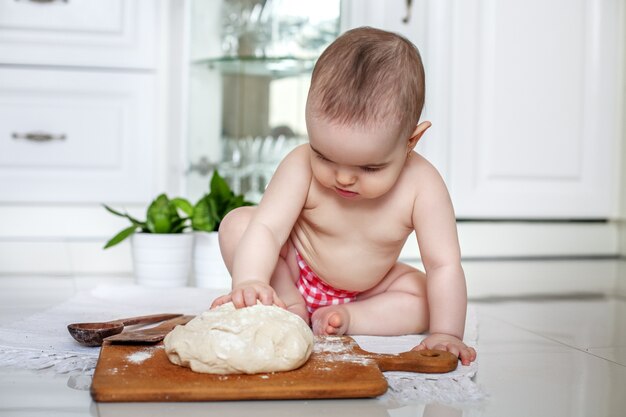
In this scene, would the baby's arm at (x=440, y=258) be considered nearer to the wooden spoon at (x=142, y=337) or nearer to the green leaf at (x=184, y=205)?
the wooden spoon at (x=142, y=337)

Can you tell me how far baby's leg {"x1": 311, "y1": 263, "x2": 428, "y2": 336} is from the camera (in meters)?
1.00

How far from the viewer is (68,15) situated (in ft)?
6.12

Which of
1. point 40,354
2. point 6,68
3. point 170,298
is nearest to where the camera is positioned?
point 40,354

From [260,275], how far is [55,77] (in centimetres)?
114

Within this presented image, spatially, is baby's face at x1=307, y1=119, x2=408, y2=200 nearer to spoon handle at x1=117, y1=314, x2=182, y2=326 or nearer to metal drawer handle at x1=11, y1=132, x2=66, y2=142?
spoon handle at x1=117, y1=314, x2=182, y2=326

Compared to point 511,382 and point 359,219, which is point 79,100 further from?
point 511,382

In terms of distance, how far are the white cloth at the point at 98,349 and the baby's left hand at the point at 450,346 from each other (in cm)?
2

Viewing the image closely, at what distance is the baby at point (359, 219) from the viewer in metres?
0.86

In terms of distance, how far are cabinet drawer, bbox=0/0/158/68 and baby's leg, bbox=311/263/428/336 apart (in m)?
1.08

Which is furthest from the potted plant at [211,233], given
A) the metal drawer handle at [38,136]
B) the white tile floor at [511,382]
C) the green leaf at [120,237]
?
the metal drawer handle at [38,136]

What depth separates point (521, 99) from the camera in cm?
211

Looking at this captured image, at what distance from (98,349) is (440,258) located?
41 cm

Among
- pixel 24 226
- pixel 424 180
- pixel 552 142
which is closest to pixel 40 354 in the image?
pixel 424 180

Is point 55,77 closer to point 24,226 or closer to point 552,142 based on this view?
point 24,226
